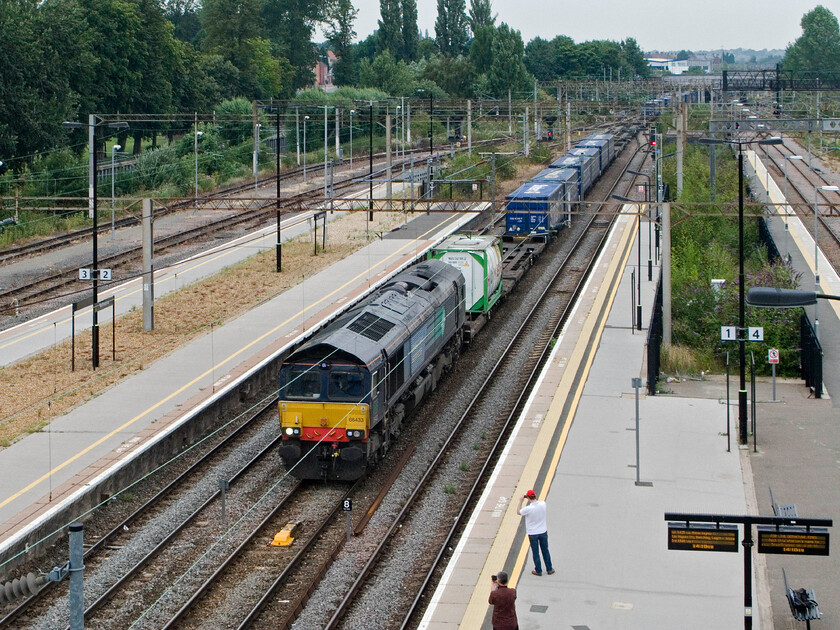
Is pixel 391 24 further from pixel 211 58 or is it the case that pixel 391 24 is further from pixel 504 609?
pixel 504 609

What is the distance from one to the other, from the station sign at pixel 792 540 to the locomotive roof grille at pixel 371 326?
999 cm

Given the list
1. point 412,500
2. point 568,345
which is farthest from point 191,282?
point 412,500

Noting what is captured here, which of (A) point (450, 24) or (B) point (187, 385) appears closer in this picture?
(B) point (187, 385)

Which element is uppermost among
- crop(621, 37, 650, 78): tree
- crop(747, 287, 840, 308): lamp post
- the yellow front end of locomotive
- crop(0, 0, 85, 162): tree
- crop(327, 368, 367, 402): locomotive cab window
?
crop(621, 37, 650, 78): tree

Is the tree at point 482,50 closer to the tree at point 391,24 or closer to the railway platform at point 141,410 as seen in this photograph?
the tree at point 391,24

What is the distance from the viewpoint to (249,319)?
33219 mm

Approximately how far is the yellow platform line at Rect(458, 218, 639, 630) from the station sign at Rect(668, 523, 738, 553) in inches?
125

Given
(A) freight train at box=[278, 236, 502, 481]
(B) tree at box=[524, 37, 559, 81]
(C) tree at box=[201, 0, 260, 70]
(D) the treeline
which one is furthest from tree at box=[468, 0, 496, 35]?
(A) freight train at box=[278, 236, 502, 481]

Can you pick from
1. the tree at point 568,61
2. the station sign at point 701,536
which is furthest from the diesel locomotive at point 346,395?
the tree at point 568,61

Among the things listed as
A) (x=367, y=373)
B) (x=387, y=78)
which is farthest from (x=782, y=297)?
(x=387, y=78)

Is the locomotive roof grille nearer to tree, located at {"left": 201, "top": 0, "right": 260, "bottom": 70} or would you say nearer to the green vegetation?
the green vegetation

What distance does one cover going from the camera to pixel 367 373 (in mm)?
19484

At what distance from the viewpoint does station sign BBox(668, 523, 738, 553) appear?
12.2 meters

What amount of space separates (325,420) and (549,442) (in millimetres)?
4947
